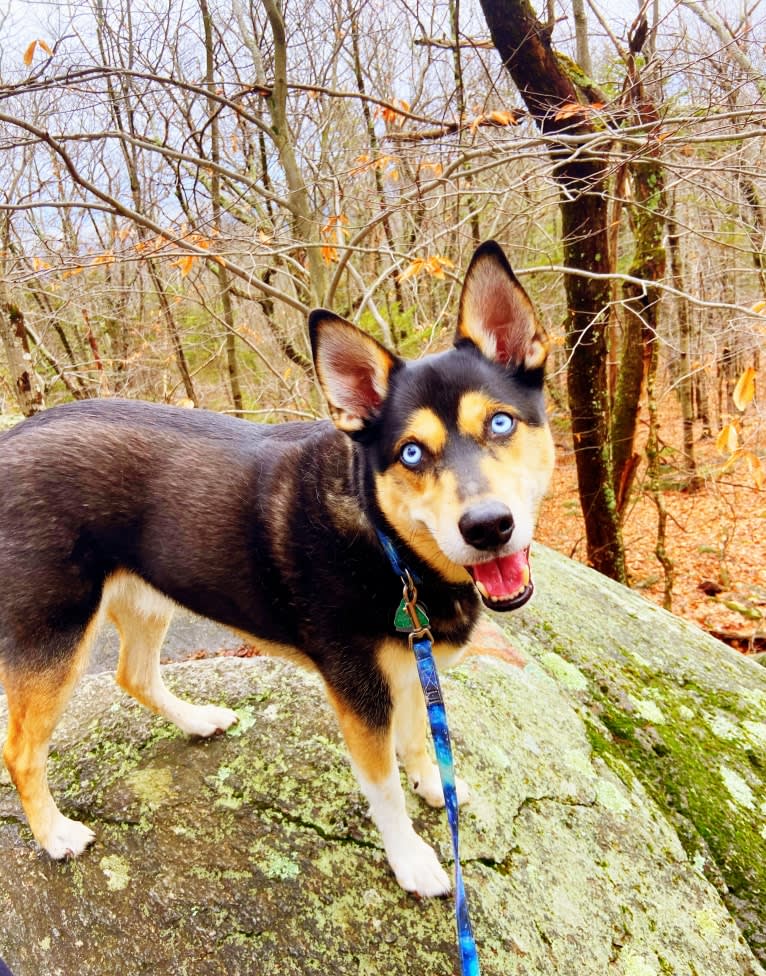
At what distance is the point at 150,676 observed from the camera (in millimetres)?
2945

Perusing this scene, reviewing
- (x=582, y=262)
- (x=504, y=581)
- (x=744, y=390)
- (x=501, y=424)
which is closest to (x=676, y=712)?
(x=744, y=390)

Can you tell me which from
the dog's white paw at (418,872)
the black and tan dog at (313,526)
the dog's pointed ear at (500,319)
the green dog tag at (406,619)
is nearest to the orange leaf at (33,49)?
the black and tan dog at (313,526)

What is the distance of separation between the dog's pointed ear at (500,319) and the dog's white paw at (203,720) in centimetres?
208

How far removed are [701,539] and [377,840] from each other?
39.8ft

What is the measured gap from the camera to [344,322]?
2.19 meters

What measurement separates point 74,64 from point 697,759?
20.3 ft

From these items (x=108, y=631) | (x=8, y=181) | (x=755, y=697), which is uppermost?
(x=8, y=181)

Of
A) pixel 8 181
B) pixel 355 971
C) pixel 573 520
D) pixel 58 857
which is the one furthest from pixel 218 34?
pixel 573 520

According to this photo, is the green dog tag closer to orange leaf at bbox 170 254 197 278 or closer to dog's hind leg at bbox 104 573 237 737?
dog's hind leg at bbox 104 573 237 737

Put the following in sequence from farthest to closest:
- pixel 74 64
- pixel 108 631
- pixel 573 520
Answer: pixel 573 520
pixel 108 631
pixel 74 64

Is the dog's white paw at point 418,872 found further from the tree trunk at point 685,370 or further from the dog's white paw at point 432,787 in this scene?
the tree trunk at point 685,370

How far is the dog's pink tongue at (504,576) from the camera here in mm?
1957

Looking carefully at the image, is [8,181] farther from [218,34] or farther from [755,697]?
[755,697]

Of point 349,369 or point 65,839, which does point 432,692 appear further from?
point 65,839
